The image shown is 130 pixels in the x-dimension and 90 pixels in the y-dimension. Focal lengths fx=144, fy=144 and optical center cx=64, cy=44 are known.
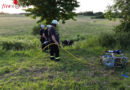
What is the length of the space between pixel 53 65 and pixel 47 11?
3.85 meters

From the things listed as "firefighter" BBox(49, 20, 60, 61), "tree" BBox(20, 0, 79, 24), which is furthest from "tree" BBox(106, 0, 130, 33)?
"firefighter" BBox(49, 20, 60, 61)

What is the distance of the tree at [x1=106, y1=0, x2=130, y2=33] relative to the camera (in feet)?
33.3

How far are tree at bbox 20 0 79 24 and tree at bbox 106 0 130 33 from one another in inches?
141

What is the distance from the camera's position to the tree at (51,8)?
27.5 feet

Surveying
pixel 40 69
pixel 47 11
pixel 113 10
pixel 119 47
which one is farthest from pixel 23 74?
pixel 113 10

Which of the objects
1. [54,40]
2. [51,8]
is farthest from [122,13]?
[54,40]

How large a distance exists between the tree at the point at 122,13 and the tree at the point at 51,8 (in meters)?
3.57

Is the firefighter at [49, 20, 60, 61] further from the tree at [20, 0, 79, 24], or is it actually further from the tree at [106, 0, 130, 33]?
the tree at [106, 0, 130, 33]

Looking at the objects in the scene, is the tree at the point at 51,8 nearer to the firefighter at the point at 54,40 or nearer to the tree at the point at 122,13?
the firefighter at the point at 54,40

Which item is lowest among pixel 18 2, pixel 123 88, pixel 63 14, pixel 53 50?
pixel 123 88

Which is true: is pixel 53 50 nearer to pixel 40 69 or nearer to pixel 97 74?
pixel 40 69

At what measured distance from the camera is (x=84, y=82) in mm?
4387

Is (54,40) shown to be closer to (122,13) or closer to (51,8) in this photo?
(51,8)

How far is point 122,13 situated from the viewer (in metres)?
10.5
